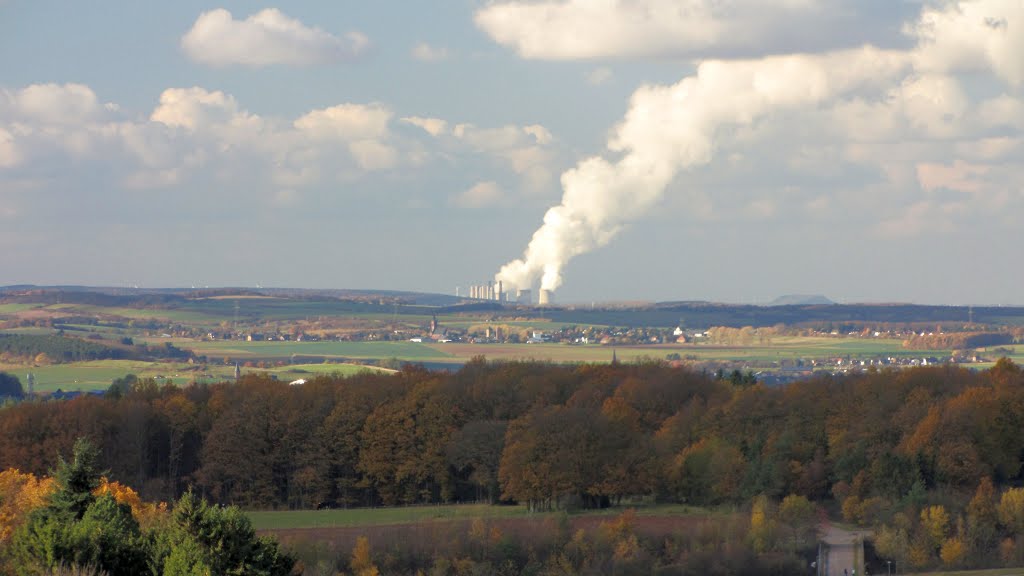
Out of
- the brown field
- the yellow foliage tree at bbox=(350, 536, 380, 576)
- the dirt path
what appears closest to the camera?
the yellow foliage tree at bbox=(350, 536, 380, 576)

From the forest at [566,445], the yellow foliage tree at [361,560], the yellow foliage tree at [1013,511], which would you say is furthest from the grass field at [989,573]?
→ the yellow foliage tree at [361,560]

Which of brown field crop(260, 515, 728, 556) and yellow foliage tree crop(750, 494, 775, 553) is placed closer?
brown field crop(260, 515, 728, 556)

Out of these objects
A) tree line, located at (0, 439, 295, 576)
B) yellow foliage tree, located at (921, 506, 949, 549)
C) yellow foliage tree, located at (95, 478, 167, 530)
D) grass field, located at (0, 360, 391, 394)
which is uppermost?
tree line, located at (0, 439, 295, 576)

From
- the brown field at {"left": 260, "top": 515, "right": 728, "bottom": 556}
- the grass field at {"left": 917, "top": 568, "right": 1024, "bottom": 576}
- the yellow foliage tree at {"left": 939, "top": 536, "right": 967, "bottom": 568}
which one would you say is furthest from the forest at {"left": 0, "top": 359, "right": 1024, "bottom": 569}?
the brown field at {"left": 260, "top": 515, "right": 728, "bottom": 556}

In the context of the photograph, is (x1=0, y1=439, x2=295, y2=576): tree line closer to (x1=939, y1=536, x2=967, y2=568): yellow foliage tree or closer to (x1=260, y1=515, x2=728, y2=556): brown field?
(x1=260, y1=515, x2=728, y2=556): brown field

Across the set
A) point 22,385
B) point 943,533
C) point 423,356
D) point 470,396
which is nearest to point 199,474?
point 470,396

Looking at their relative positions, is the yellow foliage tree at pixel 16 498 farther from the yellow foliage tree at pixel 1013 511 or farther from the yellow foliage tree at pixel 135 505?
the yellow foliage tree at pixel 1013 511

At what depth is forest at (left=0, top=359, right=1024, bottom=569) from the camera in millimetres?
96562

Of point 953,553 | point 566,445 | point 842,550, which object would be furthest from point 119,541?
point 566,445

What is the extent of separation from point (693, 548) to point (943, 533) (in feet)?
49.2

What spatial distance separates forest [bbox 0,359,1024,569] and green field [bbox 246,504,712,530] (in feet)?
6.91

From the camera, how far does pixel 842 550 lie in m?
84.7

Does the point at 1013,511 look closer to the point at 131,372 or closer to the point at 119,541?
the point at 119,541

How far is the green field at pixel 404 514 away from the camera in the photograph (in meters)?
89.4
